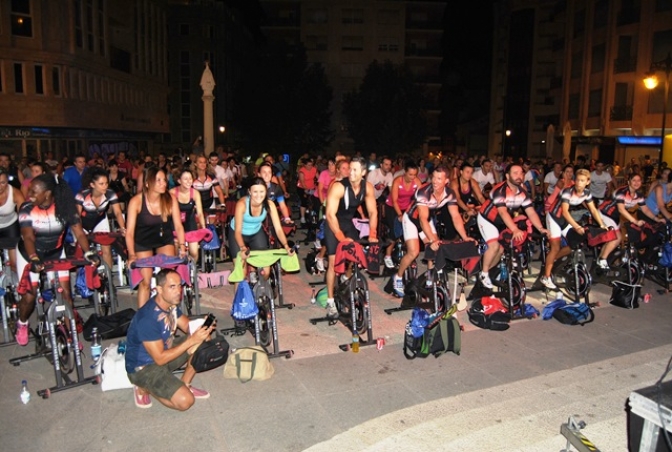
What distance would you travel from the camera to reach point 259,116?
4516 cm

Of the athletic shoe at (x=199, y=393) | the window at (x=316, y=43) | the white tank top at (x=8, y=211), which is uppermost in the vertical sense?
the window at (x=316, y=43)

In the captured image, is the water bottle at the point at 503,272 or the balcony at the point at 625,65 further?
the balcony at the point at 625,65

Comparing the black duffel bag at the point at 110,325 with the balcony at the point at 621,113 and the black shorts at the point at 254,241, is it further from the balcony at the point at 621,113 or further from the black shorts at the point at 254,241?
the balcony at the point at 621,113

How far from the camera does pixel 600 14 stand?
37.1m

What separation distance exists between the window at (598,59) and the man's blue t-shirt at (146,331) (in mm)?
38824

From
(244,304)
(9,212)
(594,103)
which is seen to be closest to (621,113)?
(594,103)

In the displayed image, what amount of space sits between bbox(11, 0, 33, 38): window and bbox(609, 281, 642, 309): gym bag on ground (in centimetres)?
3078

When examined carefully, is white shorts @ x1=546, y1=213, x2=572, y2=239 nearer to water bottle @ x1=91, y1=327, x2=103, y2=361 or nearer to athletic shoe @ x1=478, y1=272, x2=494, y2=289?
athletic shoe @ x1=478, y1=272, x2=494, y2=289

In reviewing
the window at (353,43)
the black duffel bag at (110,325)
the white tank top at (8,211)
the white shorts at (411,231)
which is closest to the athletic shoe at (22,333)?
the black duffel bag at (110,325)

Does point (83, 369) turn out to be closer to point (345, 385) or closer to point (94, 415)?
point (94, 415)

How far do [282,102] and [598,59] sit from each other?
915 inches

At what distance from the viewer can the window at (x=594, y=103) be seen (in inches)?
1475

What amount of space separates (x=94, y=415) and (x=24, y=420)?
1.97ft

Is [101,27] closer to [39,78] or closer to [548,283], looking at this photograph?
[39,78]
